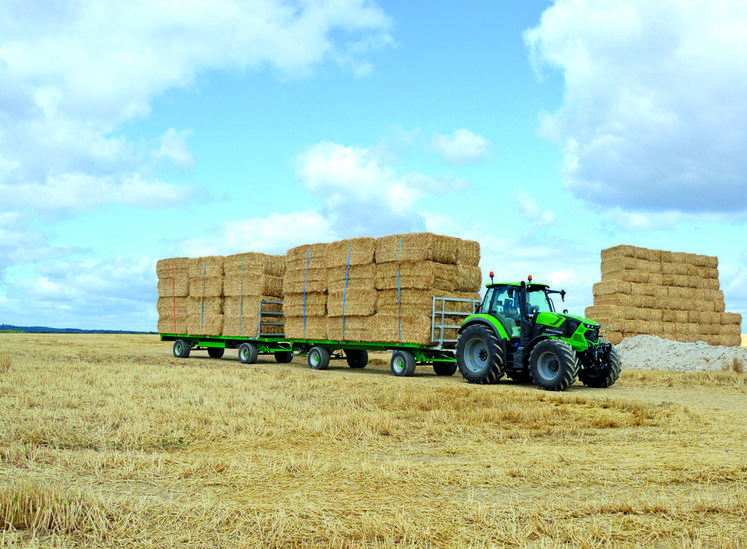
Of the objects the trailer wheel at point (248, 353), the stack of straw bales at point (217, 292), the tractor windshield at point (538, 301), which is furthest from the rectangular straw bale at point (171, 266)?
the tractor windshield at point (538, 301)

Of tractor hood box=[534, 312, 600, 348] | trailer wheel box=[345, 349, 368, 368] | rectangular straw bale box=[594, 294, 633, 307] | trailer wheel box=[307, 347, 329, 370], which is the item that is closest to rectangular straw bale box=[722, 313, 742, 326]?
rectangular straw bale box=[594, 294, 633, 307]

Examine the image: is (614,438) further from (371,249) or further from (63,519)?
(371,249)

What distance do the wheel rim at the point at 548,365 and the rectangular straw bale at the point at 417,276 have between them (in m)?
3.89

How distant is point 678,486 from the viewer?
5867 millimetres

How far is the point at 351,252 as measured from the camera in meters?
18.8

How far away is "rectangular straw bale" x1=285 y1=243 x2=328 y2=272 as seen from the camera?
20.0 metres

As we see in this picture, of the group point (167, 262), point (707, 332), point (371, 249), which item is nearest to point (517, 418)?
point (371, 249)

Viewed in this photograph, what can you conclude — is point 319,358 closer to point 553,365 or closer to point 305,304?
point 305,304

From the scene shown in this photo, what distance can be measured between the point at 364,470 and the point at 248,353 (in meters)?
16.7

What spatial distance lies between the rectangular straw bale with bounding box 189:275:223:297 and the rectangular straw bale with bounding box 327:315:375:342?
617 cm

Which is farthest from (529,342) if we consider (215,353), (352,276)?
(215,353)

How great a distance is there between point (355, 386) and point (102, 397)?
484 cm

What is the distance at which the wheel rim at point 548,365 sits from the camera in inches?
539

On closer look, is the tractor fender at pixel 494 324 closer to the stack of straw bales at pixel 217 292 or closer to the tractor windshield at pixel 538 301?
the tractor windshield at pixel 538 301
